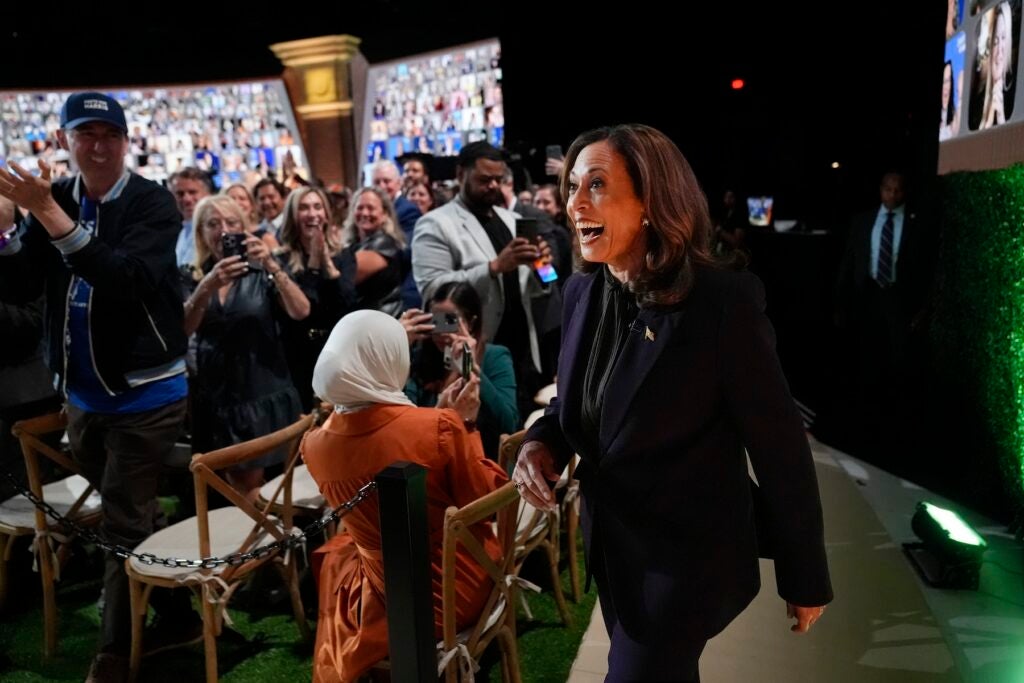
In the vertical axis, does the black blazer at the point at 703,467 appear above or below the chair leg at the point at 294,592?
above

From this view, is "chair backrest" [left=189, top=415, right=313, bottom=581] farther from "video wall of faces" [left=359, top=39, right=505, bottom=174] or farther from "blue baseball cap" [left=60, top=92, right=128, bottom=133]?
"video wall of faces" [left=359, top=39, right=505, bottom=174]

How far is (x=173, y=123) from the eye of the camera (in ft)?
31.8

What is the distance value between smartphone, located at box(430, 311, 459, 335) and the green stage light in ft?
6.84

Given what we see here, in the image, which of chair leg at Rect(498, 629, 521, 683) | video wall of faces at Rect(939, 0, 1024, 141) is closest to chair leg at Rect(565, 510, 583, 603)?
chair leg at Rect(498, 629, 521, 683)

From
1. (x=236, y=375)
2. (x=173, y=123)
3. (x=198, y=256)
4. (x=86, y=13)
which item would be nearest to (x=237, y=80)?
(x=173, y=123)

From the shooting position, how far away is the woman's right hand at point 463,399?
8.04 ft

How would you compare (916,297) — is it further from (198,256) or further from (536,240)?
(198,256)

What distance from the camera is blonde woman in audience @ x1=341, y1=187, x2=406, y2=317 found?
14.2ft

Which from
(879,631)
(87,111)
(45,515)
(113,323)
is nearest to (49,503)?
(45,515)

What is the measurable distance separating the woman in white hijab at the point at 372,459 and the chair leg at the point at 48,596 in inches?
51.1

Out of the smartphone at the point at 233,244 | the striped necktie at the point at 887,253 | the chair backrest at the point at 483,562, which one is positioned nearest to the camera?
the chair backrest at the point at 483,562

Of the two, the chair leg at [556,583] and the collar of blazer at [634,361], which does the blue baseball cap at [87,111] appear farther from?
the chair leg at [556,583]

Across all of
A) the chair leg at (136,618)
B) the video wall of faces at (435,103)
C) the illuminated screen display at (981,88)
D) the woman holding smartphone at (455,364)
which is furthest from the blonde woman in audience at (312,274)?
the video wall of faces at (435,103)

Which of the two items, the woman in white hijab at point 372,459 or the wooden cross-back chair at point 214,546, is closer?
the woman in white hijab at point 372,459
